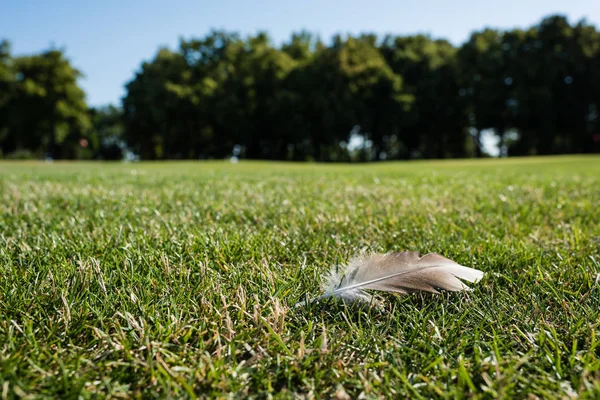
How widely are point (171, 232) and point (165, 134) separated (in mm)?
43691

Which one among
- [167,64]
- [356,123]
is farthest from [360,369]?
[167,64]

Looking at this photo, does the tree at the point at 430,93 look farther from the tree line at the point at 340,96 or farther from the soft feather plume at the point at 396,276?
the soft feather plume at the point at 396,276


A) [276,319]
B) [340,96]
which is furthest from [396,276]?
[340,96]

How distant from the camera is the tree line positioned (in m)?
40.8

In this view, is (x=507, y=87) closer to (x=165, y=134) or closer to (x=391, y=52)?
(x=391, y=52)

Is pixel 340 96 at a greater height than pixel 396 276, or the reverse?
pixel 340 96

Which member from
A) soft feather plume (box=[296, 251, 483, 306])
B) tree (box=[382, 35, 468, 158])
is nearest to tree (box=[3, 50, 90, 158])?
tree (box=[382, 35, 468, 158])

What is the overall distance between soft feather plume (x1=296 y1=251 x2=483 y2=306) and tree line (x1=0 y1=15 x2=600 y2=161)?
40.4m

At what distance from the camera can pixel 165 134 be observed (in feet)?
143

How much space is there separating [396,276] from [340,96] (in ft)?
136

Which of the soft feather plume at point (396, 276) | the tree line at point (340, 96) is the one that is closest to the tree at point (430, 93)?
the tree line at point (340, 96)

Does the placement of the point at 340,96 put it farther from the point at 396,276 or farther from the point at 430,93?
the point at 396,276

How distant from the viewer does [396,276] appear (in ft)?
4.52

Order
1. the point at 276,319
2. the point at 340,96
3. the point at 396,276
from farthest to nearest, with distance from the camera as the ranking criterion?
the point at 340,96, the point at 396,276, the point at 276,319
